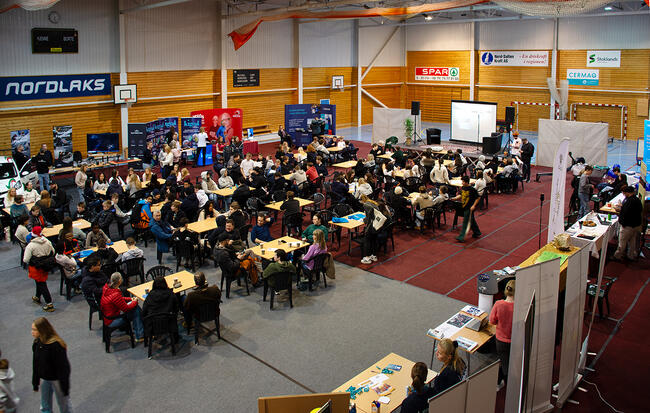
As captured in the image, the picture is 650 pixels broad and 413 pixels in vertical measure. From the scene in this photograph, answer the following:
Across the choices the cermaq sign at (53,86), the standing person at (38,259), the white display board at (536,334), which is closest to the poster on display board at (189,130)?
the cermaq sign at (53,86)

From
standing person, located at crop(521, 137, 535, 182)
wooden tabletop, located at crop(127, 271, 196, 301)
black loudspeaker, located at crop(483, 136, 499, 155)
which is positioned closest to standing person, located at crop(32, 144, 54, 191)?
wooden tabletop, located at crop(127, 271, 196, 301)

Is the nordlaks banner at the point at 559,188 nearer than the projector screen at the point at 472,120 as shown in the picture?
Yes

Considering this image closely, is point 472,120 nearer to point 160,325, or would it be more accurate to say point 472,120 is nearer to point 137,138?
point 137,138

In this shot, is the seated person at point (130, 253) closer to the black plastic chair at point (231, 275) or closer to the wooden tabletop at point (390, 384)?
the black plastic chair at point (231, 275)

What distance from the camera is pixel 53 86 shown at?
18984mm

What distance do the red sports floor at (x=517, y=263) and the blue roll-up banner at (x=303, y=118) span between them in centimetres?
1043

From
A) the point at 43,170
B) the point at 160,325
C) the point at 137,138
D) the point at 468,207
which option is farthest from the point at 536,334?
the point at 137,138

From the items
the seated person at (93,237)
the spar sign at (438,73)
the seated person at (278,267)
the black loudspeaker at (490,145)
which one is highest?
the spar sign at (438,73)

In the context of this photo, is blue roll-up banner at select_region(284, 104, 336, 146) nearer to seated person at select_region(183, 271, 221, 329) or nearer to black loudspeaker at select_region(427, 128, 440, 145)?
black loudspeaker at select_region(427, 128, 440, 145)

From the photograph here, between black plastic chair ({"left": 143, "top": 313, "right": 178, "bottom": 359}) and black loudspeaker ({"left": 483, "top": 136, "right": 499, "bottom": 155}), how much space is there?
53.9ft

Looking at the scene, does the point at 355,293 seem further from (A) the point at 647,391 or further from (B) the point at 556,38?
(B) the point at 556,38

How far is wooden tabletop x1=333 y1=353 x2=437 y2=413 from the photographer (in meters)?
5.39

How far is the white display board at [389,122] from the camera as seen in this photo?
23922 millimetres

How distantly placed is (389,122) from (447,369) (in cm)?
2000
